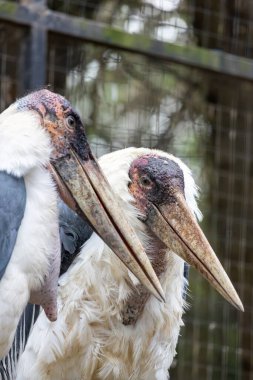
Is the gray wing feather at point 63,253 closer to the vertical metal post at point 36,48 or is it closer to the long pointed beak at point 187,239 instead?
the long pointed beak at point 187,239

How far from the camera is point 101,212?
3.44 m

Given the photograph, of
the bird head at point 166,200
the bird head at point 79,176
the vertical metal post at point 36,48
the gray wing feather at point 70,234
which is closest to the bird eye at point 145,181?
the bird head at point 166,200

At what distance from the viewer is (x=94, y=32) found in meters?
5.01

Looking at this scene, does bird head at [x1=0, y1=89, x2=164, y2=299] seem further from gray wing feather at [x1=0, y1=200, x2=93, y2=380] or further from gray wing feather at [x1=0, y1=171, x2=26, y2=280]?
gray wing feather at [x1=0, y1=200, x2=93, y2=380]

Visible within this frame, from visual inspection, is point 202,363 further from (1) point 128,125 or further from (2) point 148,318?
(2) point 148,318

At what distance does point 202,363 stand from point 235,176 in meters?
1.03

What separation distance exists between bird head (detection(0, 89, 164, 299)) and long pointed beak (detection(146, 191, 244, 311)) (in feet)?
1.09

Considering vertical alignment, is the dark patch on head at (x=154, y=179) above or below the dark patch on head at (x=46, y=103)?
below

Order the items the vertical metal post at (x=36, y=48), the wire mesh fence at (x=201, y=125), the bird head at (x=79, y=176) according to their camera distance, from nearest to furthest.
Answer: the bird head at (x=79, y=176) < the vertical metal post at (x=36, y=48) < the wire mesh fence at (x=201, y=125)

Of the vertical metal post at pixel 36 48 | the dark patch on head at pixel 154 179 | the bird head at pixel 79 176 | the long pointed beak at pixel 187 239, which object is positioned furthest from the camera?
the vertical metal post at pixel 36 48

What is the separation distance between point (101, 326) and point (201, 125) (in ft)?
8.53

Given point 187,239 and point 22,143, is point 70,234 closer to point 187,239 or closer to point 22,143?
point 187,239

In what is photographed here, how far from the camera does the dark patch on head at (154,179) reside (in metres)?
3.97

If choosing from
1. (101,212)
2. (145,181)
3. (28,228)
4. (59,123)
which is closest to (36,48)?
(145,181)
